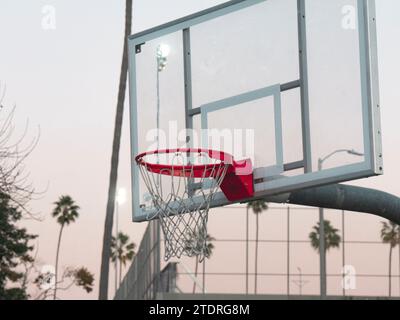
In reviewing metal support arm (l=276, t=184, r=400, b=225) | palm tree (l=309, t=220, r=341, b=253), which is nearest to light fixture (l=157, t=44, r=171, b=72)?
metal support arm (l=276, t=184, r=400, b=225)

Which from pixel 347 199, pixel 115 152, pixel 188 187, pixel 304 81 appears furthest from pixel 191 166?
pixel 115 152

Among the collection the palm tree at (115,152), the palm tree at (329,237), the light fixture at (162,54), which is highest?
the palm tree at (329,237)

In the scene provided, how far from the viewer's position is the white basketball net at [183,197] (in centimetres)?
1181

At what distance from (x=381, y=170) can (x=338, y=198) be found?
690 millimetres

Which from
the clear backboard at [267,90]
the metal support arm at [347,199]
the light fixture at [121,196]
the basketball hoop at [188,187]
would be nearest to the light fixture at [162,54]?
the clear backboard at [267,90]

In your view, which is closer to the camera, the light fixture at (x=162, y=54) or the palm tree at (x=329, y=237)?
the light fixture at (x=162, y=54)

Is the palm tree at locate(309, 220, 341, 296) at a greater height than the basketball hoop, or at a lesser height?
greater

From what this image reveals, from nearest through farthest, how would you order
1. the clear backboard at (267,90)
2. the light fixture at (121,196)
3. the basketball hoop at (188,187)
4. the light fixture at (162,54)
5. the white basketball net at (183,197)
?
the clear backboard at (267,90) < the basketball hoop at (188,187) < the white basketball net at (183,197) < the light fixture at (162,54) < the light fixture at (121,196)

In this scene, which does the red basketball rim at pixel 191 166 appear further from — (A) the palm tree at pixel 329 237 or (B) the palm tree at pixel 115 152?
(A) the palm tree at pixel 329 237

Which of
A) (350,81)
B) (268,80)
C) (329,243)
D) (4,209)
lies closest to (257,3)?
(268,80)

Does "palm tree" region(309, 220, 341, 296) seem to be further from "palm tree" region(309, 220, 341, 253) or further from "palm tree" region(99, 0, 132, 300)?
"palm tree" region(99, 0, 132, 300)

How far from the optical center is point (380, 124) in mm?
10500

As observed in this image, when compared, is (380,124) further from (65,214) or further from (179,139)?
(65,214)

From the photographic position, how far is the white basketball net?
11812 mm
